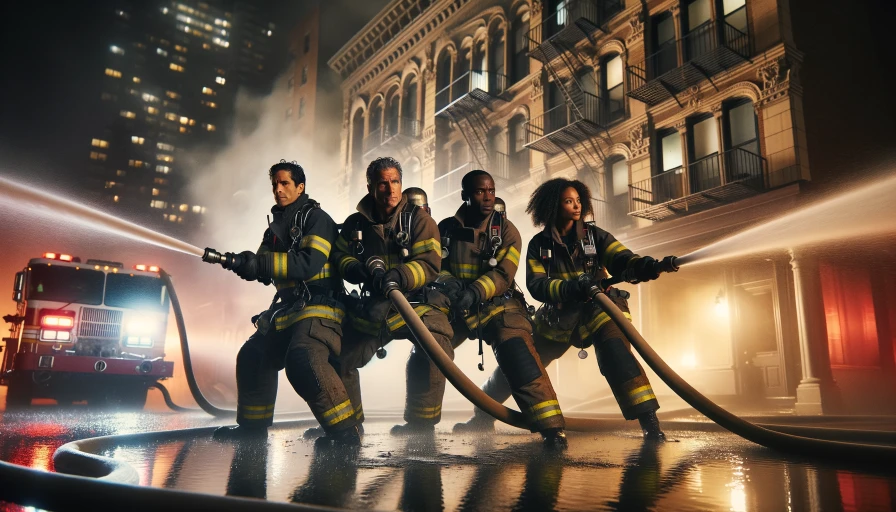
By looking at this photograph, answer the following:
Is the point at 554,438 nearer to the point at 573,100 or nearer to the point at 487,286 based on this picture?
the point at 487,286

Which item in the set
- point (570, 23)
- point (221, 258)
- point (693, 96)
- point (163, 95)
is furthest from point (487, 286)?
point (163, 95)

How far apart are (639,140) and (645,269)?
1100 cm

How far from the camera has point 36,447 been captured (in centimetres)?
405

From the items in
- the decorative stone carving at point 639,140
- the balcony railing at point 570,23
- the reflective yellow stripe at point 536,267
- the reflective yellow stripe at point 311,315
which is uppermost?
the balcony railing at point 570,23

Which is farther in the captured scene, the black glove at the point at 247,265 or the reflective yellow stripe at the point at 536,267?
the reflective yellow stripe at the point at 536,267

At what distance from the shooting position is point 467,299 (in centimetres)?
425

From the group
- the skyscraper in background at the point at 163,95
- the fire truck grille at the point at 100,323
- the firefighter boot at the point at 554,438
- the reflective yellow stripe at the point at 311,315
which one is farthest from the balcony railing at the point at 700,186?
the skyscraper in background at the point at 163,95

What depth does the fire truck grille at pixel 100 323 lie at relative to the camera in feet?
32.3

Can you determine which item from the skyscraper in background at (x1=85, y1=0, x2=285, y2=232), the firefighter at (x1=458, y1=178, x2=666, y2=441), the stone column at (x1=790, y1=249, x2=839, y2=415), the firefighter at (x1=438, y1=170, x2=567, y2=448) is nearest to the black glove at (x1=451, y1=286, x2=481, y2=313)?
the firefighter at (x1=438, y1=170, x2=567, y2=448)

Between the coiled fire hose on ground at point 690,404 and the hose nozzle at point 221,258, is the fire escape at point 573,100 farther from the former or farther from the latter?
the hose nozzle at point 221,258

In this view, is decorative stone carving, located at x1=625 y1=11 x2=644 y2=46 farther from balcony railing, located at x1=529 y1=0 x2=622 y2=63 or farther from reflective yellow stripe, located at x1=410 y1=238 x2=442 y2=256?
reflective yellow stripe, located at x1=410 y1=238 x2=442 y2=256

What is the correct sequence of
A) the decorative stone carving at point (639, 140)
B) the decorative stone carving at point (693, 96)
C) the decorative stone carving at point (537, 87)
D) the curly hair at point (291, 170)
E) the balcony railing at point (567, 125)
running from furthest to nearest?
the decorative stone carving at point (537, 87) → the balcony railing at point (567, 125) → the decorative stone carving at point (639, 140) → the decorative stone carving at point (693, 96) → the curly hair at point (291, 170)

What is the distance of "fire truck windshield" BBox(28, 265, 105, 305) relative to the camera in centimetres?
972

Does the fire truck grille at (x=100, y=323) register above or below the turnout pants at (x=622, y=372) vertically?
above
